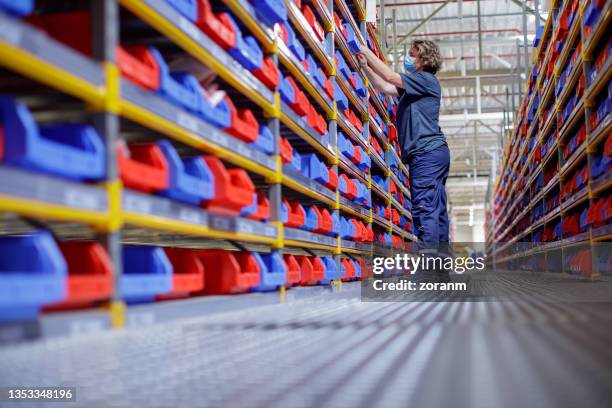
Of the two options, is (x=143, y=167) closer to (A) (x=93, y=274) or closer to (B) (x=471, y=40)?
(A) (x=93, y=274)

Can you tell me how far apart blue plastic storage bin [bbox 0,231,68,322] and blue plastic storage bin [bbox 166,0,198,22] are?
1.22 m

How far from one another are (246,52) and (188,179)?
3.43ft

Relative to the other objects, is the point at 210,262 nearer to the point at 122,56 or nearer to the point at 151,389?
the point at 122,56

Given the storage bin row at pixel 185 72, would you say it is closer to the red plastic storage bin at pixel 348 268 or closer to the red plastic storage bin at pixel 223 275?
the red plastic storage bin at pixel 223 275

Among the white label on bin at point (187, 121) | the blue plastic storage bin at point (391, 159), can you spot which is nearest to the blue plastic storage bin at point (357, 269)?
the blue plastic storage bin at point (391, 159)

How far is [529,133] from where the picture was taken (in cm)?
970

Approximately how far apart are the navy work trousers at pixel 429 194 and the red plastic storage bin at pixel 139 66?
3453mm

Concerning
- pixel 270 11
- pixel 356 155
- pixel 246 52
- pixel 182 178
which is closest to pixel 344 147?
pixel 356 155

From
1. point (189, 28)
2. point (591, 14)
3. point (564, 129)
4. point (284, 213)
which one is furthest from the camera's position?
point (564, 129)

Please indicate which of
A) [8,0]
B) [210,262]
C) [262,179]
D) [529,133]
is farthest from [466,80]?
[8,0]

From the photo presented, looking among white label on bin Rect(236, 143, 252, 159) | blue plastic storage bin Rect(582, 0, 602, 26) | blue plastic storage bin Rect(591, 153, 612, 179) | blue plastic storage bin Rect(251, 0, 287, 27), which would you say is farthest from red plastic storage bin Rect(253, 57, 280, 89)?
blue plastic storage bin Rect(582, 0, 602, 26)

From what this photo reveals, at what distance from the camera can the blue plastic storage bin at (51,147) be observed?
164cm

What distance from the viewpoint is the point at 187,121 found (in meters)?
2.57

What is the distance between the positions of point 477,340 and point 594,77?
3.99 m
